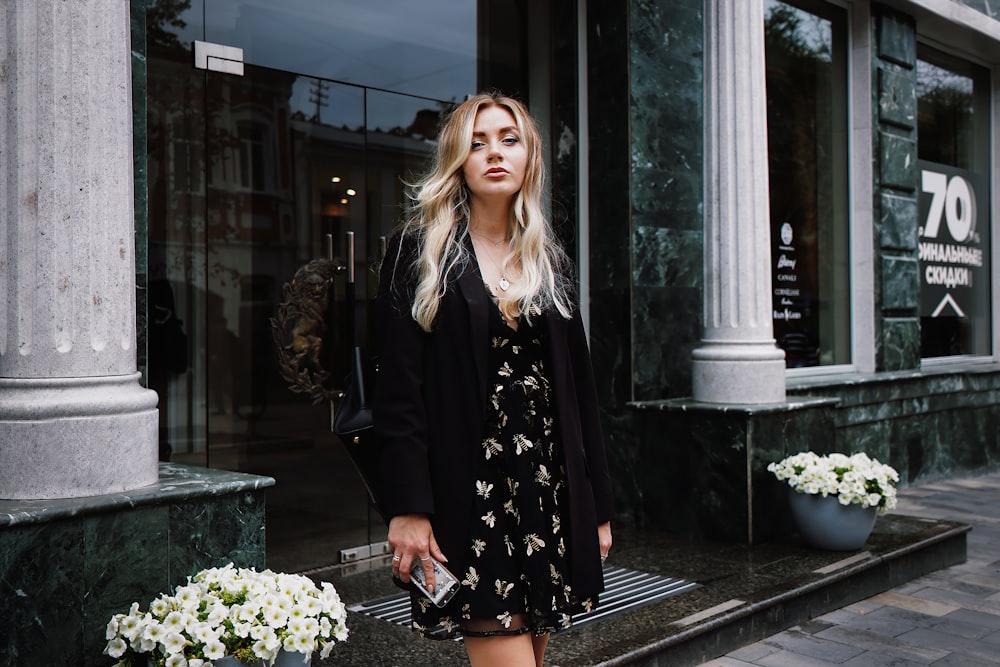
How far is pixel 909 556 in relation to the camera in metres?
5.47

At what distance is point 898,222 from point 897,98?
1107 millimetres

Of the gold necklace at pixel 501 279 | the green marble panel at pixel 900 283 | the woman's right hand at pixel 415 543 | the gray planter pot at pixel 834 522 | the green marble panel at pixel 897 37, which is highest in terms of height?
the green marble panel at pixel 897 37

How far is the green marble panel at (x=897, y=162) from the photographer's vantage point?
27.3 feet

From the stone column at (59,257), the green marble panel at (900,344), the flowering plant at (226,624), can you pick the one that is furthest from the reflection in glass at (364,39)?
the green marble panel at (900,344)

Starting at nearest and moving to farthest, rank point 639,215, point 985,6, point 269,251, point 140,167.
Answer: point 140,167, point 269,251, point 639,215, point 985,6

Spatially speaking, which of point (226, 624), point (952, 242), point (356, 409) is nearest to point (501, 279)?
point (356, 409)

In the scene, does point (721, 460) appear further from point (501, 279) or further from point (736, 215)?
point (501, 279)

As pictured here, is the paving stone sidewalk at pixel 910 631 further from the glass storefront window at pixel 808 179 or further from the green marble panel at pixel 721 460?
the glass storefront window at pixel 808 179

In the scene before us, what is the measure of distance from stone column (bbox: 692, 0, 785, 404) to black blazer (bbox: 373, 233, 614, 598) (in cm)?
368

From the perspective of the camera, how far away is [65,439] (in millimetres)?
2941

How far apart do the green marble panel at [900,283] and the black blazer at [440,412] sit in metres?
6.62

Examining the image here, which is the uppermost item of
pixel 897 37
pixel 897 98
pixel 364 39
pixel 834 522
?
pixel 897 37

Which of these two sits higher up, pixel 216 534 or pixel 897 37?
pixel 897 37

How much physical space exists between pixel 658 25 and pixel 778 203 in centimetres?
204
